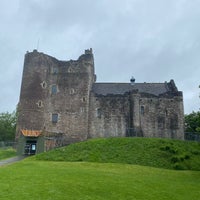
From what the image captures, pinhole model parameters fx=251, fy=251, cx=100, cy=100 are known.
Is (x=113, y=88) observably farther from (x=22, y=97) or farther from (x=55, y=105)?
(x=22, y=97)

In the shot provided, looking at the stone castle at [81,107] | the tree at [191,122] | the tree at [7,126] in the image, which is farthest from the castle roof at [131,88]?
the tree at [7,126]

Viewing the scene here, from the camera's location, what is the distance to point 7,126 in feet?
165

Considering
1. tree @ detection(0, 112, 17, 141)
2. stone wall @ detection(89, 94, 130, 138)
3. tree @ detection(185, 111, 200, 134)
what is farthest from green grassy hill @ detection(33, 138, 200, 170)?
tree @ detection(0, 112, 17, 141)

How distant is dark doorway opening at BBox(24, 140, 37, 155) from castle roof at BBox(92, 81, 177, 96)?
12.8m

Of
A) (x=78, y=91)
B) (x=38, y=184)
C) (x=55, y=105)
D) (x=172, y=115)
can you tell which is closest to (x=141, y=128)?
(x=172, y=115)

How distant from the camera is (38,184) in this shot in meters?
12.6

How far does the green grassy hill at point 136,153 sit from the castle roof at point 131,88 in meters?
12.5

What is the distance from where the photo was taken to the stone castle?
118ft

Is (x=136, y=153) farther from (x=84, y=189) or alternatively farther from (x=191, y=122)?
(x=191, y=122)

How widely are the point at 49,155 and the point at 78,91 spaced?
13832mm

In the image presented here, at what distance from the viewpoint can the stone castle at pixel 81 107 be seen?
118 feet

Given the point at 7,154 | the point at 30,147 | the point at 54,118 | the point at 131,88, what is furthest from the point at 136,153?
the point at 131,88

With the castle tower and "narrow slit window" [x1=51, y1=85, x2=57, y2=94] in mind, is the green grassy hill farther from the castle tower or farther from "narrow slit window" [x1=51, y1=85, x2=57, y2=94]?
"narrow slit window" [x1=51, y1=85, x2=57, y2=94]

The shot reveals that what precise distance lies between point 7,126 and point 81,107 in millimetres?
20899
